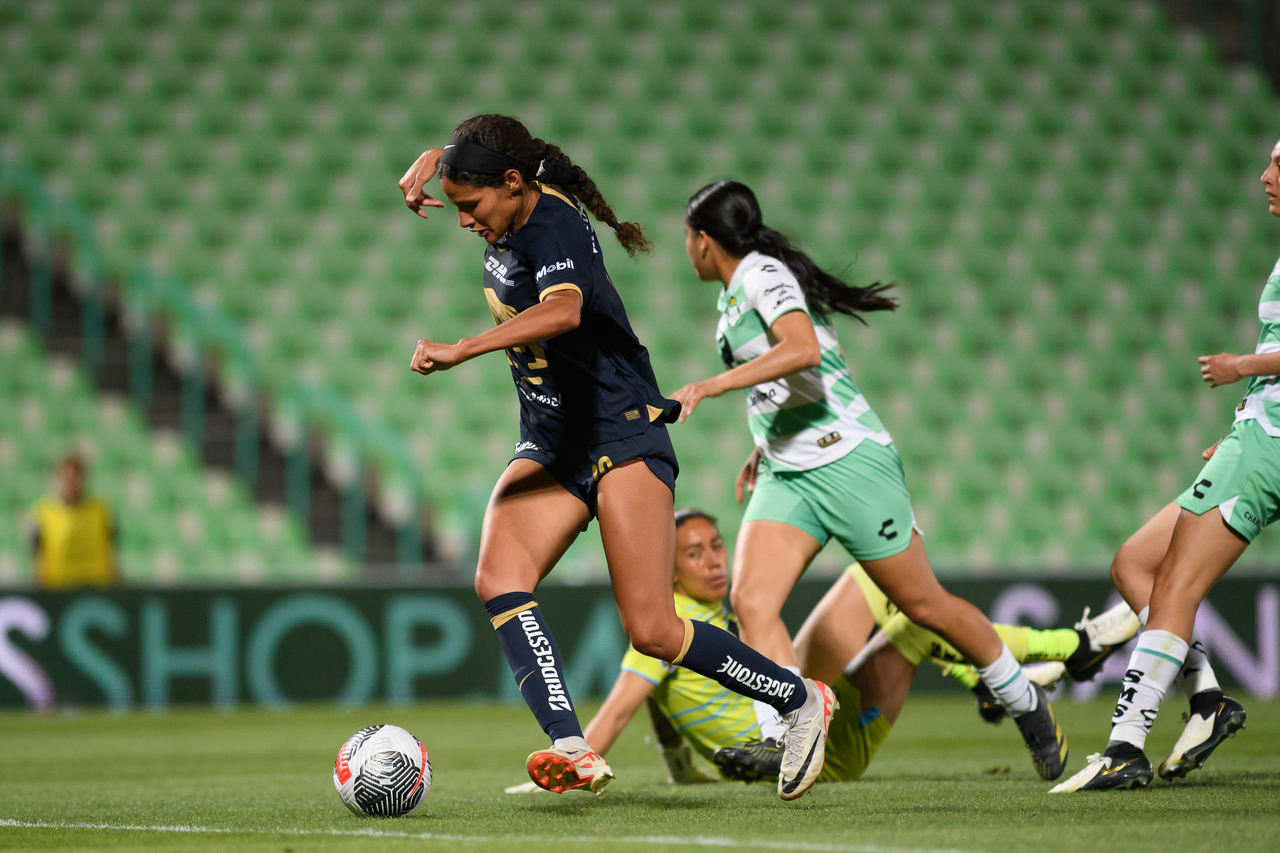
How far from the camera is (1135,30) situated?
12.6 m

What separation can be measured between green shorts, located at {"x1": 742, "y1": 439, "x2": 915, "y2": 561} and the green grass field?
0.76 meters

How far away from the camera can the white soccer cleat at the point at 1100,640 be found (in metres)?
4.86

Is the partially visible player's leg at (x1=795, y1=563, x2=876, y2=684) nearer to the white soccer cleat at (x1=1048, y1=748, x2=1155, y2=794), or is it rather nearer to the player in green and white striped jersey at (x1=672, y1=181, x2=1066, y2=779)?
the player in green and white striped jersey at (x1=672, y1=181, x2=1066, y2=779)

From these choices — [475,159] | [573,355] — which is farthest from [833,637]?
[475,159]

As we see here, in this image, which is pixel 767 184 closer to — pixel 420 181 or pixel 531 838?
pixel 420 181

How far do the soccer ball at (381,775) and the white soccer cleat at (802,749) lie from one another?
98 cm

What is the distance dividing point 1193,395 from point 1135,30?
3.41 m

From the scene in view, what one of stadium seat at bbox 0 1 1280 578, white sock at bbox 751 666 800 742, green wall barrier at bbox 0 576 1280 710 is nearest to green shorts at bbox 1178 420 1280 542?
white sock at bbox 751 666 800 742

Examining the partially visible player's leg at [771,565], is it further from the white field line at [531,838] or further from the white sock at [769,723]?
the white field line at [531,838]

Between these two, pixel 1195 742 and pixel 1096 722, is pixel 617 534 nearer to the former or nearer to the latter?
pixel 1195 742

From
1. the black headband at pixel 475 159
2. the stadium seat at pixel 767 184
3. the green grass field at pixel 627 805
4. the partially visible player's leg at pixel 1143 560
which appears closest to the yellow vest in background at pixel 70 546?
the stadium seat at pixel 767 184

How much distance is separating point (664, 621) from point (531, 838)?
2.27 feet

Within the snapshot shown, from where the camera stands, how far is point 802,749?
3.79 m

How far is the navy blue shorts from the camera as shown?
147 inches
